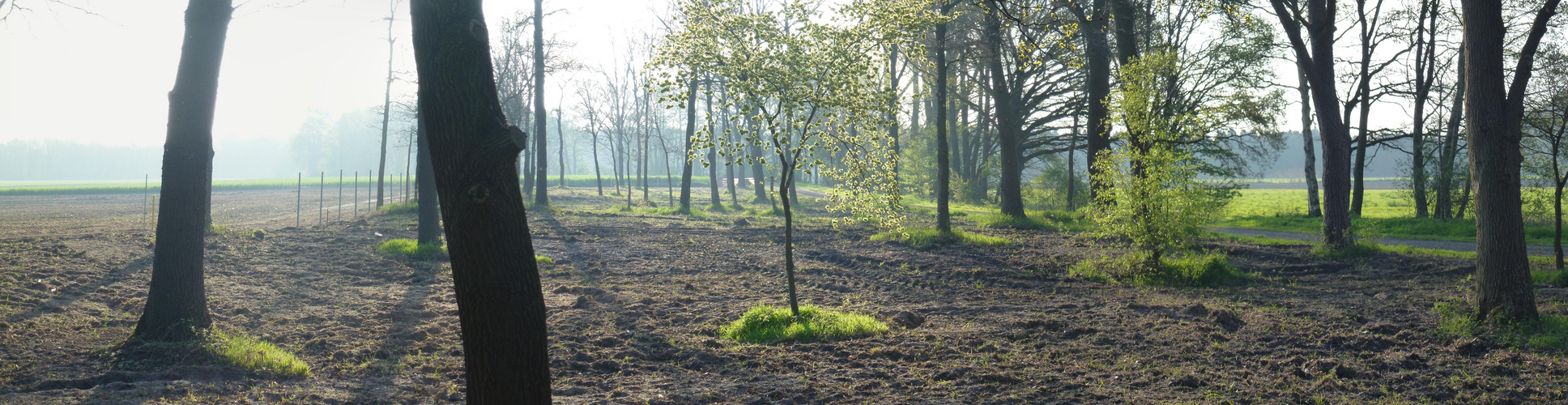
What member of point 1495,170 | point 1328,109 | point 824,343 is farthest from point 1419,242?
point 824,343

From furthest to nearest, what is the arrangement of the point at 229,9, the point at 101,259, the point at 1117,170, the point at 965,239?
the point at 965,239 < the point at 101,259 < the point at 1117,170 < the point at 229,9

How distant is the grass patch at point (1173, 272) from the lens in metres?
9.61

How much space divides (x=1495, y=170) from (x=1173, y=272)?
372 centimetres

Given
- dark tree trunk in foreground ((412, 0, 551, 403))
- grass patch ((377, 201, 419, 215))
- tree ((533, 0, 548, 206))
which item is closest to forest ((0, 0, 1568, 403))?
dark tree trunk in foreground ((412, 0, 551, 403))

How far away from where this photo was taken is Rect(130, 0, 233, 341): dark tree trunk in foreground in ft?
21.4

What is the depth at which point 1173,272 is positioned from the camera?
975cm

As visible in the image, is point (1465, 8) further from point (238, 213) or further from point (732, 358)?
point (238, 213)

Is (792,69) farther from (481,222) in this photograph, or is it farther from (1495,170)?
(1495,170)

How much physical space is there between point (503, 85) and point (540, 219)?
13.1 meters

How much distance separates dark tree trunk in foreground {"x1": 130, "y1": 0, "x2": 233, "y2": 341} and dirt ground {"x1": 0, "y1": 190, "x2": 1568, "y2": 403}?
1.52 ft

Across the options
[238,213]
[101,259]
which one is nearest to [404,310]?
[101,259]

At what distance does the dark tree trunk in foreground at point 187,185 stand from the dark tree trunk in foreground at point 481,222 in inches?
180

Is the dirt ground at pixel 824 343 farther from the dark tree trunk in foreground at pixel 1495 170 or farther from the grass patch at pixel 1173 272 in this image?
the dark tree trunk in foreground at pixel 1495 170

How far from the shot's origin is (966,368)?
561 cm
